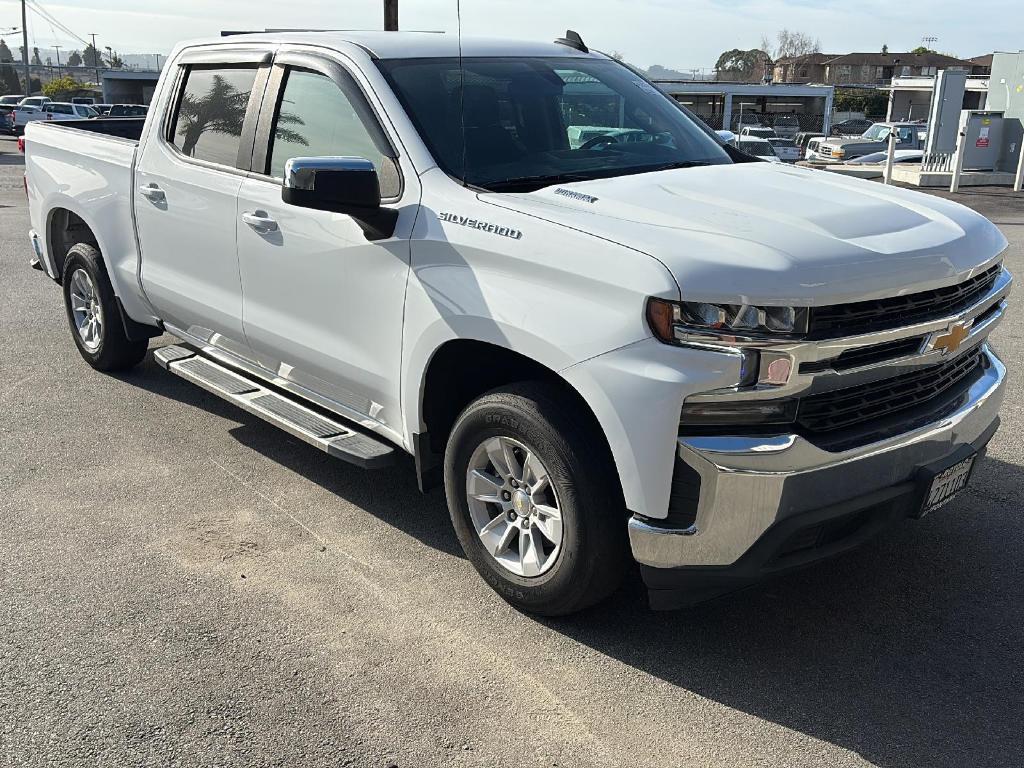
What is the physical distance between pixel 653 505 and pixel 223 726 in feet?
4.78

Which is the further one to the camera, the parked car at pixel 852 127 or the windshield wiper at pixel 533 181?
the parked car at pixel 852 127

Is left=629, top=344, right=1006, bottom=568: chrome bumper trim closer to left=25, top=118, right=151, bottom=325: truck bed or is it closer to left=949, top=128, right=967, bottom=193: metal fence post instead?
left=25, top=118, right=151, bottom=325: truck bed

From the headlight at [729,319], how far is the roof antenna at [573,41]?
8.45 ft

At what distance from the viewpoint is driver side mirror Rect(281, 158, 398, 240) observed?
139 inches

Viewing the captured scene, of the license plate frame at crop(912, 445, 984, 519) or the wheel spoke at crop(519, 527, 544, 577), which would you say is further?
the wheel spoke at crop(519, 527, 544, 577)

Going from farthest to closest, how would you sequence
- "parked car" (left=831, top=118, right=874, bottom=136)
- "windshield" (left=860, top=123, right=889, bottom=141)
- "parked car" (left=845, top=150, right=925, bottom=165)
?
1. "parked car" (left=831, top=118, right=874, bottom=136)
2. "windshield" (left=860, top=123, right=889, bottom=141)
3. "parked car" (left=845, top=150, right=925, bottom=165)

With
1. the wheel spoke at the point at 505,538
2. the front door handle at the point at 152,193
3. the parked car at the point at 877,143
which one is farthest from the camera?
the parked car at the point at 877,143

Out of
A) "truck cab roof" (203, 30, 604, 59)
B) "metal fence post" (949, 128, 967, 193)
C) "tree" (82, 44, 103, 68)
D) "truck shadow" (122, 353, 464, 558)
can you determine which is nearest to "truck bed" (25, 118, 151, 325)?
"truck shadow" (122, 353, 464, 558)

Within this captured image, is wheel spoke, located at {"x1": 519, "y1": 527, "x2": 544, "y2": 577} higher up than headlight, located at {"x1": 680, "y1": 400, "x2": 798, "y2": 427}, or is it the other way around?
headlight, located at {"x1": 680, "y1": 400, "x2": 798, "y2": 427}

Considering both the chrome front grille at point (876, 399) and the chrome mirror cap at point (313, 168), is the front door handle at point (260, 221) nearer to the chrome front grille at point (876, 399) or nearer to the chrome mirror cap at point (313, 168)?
the chrome mirror cap at point (313, 168)

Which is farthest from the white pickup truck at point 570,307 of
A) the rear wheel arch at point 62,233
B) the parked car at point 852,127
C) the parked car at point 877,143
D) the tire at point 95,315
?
the parked car at point 852,127

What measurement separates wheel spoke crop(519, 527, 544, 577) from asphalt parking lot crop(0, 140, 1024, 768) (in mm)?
223

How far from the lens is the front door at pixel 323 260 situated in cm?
390

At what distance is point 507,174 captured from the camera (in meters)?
3.87
